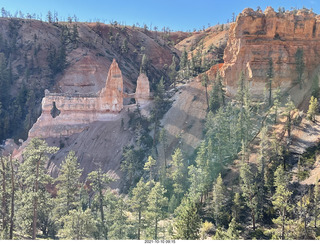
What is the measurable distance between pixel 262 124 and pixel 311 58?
1818 cm

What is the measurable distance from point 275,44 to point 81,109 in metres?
41.2

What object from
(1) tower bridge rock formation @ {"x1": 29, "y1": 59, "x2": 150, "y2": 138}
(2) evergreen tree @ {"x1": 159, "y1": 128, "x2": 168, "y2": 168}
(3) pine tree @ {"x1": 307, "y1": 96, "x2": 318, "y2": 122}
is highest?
(1) tower bridge rock formation @ {"x1": 29, "y1": 59, "x2": 150, "y2": 138}

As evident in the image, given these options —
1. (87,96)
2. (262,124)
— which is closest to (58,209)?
(262,124)

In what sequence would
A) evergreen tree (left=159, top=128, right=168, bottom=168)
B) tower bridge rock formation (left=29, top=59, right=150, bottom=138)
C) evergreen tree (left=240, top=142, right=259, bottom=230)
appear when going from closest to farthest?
evergreen tree (left=240, top=142, right=259, bottom=230) → evergreen tree (left=159, top=128, right=168, bottom=168) → tower bridge rock formation (left=29, top=59, right=150, bottom=138)

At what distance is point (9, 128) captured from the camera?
87.9m

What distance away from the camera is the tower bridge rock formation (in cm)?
7138

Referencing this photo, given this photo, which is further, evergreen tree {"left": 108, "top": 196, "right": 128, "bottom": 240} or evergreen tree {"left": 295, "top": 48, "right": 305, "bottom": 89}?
evergreen tree {"left": 295, "top": 48, "right": 305, "bottom": 89}

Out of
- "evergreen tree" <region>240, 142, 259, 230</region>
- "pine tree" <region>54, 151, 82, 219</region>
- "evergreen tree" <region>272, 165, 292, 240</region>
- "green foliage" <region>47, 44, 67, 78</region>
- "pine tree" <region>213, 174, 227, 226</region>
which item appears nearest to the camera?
"evergreen tree" <region>272, 165, 292, 240</region>

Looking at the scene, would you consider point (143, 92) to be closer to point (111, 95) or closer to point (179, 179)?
point (111, 95)

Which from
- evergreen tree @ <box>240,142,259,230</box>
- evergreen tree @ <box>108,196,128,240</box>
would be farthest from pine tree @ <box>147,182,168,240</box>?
evergreen tree @ <box>240,142,259,230</box>

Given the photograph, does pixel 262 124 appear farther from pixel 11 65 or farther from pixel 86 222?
pixel 11 65

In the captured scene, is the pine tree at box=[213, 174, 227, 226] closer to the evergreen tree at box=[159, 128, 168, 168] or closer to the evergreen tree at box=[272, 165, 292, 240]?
the evergreen tree at box=[272, 165, 292, 240]

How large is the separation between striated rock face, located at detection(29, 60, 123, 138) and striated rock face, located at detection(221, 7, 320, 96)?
25290 millimetres

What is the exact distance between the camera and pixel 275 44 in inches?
2421
